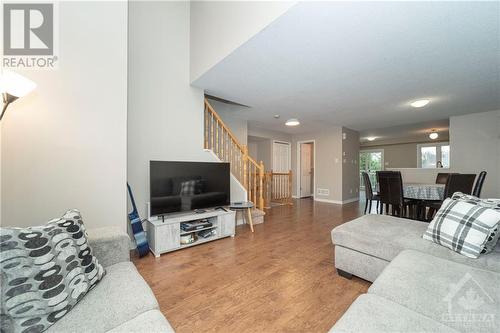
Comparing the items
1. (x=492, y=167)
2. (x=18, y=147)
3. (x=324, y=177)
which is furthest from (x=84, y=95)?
(x=492, y=167)

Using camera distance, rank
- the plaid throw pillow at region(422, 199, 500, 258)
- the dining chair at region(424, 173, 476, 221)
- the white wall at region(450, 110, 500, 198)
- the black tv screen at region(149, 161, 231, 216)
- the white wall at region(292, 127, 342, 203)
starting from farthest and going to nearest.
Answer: the white wall at region(292, 127, 342, 203) → the white wall at region(450, 110, 500, 198) → the dining chair at region(424, 173, 476, 221) → the black tv screen at region(149, 161, 231, 216) → the plaid throw pillow at region(422, 199, 500, 258)

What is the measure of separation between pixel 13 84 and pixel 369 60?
3276 millimetres

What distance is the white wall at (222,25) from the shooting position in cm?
189

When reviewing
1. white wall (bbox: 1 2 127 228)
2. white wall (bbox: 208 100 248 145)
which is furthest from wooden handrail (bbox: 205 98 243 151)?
white wall (bbox: 1 2 127 228)

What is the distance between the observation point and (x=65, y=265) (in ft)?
3.25

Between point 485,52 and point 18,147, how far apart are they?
184 inches

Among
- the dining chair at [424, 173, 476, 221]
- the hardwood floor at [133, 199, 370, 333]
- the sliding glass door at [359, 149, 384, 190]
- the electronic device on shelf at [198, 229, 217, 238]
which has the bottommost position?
the hardwood floor at [133, 199, 370, 333]

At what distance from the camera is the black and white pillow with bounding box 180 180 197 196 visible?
9.07 ft

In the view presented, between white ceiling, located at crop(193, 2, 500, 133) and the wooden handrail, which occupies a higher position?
white ceiling, located at crop(193, 2, 500, 133)

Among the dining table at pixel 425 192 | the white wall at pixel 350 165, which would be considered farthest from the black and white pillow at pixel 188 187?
the white wall at pixel 350 165

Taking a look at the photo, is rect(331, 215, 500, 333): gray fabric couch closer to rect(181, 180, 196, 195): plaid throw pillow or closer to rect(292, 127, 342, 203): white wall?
rect(181, 180, 196, 195): plaid throw pillow

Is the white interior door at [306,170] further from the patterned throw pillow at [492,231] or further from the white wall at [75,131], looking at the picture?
the white wall at [75,131]

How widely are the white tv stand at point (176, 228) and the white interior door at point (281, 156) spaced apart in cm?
417

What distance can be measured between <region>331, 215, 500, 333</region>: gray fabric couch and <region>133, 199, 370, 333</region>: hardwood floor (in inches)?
19.0
